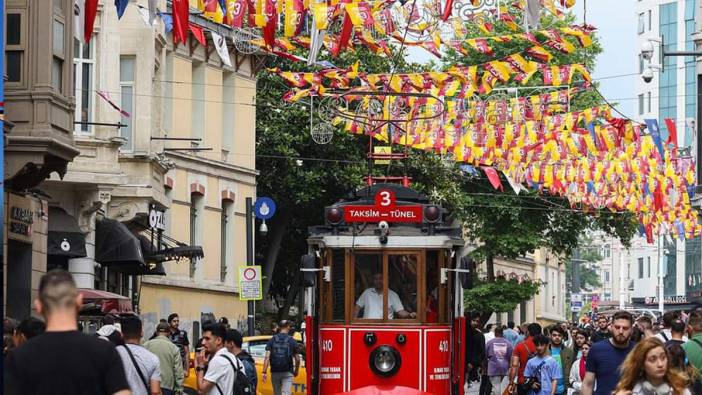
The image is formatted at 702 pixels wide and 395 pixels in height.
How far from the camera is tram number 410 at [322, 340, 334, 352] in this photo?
1973 centimetres

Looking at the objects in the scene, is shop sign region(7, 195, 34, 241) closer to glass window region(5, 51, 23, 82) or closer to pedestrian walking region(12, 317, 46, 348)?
glass window region(5, 51, 23, 82)

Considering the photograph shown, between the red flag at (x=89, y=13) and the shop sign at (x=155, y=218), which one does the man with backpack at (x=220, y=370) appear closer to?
the red flag at (x=89, y=13)

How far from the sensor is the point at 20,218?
2558 centimetres

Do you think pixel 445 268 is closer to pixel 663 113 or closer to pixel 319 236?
pixel 319 236

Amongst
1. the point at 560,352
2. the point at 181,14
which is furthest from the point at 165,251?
the point at 181,14

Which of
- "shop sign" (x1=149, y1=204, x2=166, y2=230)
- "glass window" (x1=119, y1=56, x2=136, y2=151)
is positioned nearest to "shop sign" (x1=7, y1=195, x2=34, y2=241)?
"shop sign" (x1=149, y1=204, x2=166, y2=230)

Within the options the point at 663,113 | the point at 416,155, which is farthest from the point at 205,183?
the point at 663,113

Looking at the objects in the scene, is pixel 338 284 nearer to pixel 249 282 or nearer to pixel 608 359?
pixel 608 359

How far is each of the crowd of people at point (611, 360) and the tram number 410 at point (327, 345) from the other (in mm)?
2525

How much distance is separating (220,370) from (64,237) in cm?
1447

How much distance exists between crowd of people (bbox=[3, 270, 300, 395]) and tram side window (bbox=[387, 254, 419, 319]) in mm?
1912

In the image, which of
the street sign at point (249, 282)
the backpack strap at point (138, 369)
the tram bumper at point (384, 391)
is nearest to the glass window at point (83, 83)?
the street sign at point (249, 282)

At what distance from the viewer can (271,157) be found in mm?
51625

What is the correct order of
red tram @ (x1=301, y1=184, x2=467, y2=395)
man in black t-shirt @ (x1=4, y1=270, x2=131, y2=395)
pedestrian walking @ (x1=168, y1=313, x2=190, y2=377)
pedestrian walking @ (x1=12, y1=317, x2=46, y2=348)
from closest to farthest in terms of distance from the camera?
man in black t-shirt @ (x1=4, y1=270, x2=131, y2=395) → pedestrian walking @ (x1=12, y1=317, x2=46, y2=348) → red tram @ (x1=301, y1=184, x2=467, y2=395) → pedestrian walking @ (x1=168, y1=313, x2=190, y2=377)
